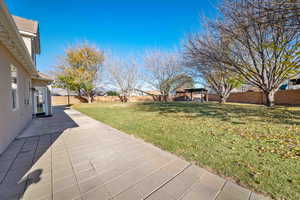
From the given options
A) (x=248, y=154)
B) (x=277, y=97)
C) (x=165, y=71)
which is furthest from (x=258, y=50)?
(x=165, y=71)

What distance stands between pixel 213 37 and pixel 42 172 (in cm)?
976

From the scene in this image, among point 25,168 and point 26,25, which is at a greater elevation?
point 26,25

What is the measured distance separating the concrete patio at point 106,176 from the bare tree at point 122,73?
18803 mm

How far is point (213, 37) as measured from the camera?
7.80m

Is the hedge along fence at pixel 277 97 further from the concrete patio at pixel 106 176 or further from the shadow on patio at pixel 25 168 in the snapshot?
the shadow on patio at pixel 25 168

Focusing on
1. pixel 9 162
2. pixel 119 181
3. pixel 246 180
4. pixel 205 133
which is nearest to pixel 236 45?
pixel 205 133

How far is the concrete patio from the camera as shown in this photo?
1622 millimetres

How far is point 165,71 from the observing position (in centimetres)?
1959

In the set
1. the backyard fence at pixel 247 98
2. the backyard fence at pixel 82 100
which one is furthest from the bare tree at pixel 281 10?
the backyard fence at pixel 82 100

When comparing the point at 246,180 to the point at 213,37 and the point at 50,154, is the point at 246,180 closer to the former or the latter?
the point at 50,154

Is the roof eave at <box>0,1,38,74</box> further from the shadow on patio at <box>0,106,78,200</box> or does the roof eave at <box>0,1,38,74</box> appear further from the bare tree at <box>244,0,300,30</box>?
the bare tree at <box>244,0,300,30</box>

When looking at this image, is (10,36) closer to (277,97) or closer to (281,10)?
(281,10)

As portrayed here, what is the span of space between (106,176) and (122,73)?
2042 cm

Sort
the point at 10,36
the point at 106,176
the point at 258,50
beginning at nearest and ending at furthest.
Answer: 1. the point at 106,176
2. the point at 10,36
3. the point at 258,50
